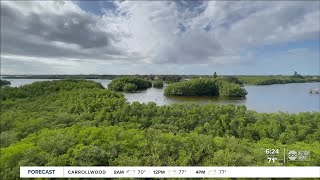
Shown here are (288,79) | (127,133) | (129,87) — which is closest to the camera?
(127,133)

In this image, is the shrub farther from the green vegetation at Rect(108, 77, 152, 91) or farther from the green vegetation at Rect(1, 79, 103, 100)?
the green vegetation at Rect(1, 79, 103, 100)

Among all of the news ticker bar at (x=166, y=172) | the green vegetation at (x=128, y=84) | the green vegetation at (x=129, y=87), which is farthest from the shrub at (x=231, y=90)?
the news ticker bar at (x=166, y=172)

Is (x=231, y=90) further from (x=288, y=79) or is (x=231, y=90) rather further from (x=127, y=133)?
(x=127, y=133)

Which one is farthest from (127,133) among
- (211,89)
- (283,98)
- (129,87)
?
(211,89)

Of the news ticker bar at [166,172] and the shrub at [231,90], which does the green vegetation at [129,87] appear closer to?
the news ticker bar at [166,172]

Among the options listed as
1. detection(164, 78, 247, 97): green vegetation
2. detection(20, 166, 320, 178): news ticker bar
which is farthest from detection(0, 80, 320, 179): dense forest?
detection(164, 78, 247, 97): green vegetation
